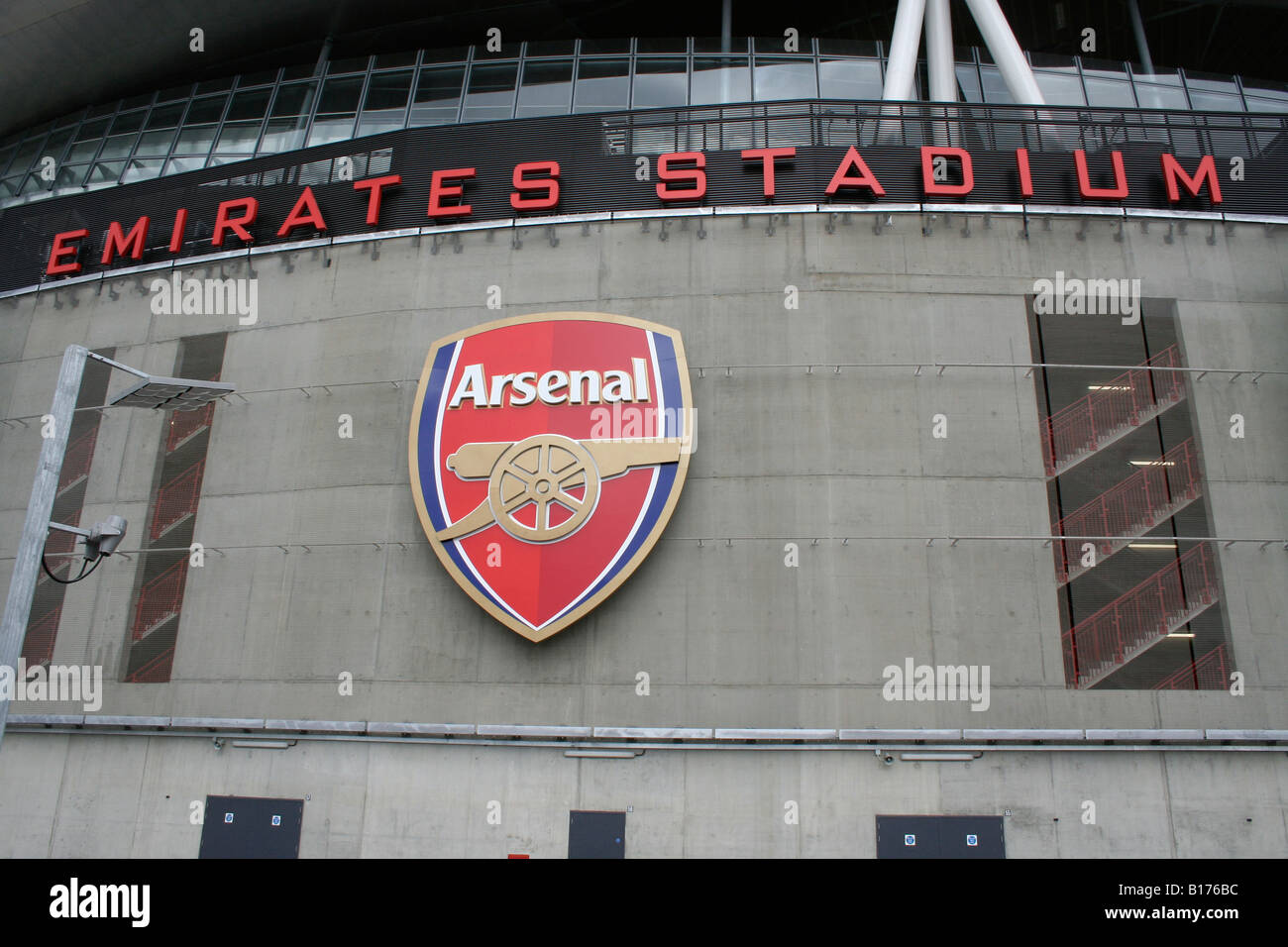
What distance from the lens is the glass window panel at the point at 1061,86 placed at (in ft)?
81.0

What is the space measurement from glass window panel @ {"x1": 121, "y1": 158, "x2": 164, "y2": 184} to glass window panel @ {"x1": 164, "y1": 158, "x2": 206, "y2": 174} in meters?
0.35

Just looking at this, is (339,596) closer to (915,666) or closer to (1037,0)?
(915,666)

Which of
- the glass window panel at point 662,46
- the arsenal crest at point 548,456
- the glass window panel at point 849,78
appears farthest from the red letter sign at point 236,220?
the glass window panel at point 849,78

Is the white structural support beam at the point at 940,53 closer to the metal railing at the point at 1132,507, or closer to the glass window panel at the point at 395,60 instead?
the metal railing at the point at 1132,507

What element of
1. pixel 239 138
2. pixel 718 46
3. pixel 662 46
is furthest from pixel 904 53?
pixel 239 138

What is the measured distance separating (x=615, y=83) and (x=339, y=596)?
15.7 m

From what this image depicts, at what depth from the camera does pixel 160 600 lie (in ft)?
65.4

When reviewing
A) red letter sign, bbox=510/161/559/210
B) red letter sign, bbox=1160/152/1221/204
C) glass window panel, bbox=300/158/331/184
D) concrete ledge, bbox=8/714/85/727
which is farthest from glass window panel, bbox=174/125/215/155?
red letter sign, bbox=1160/152/1221/204

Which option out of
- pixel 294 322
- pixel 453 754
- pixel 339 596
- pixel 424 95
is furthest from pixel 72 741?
pixel 424 95

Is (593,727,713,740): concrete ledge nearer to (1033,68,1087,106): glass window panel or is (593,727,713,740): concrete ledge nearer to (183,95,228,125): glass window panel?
(1033,68,1087,106): glass window panel

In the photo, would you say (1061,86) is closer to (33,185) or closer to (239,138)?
(239,138)

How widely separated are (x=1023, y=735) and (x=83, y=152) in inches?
1223

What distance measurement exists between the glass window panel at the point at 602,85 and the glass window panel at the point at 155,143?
1296cm

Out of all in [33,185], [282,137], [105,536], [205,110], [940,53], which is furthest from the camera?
[33,185]
